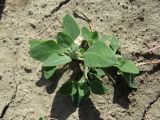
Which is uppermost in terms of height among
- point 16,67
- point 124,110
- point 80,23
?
point 80,23

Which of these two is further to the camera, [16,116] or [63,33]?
[16,116]

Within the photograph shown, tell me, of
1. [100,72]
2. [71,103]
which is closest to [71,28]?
[100,72]

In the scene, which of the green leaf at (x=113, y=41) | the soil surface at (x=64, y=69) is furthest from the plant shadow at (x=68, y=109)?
the green leaf at (x=113, y=41)

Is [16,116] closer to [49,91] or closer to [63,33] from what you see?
[49,91]

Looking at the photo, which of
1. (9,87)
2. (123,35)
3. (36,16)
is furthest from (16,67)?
(123,35)

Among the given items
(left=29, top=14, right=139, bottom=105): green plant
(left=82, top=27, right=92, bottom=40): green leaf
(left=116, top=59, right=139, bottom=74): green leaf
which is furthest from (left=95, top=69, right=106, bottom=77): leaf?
(left=82, top=27, right=92, bottom=40): green leaf

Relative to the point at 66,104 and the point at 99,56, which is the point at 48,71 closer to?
the point at 66,104

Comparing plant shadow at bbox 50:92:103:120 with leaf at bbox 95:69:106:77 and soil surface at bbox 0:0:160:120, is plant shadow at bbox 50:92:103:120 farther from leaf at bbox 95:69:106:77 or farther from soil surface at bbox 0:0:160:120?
leaf at bbox 95:69:106:77

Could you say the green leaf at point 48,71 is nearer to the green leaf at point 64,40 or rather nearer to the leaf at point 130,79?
the green leaf at point 64,40
